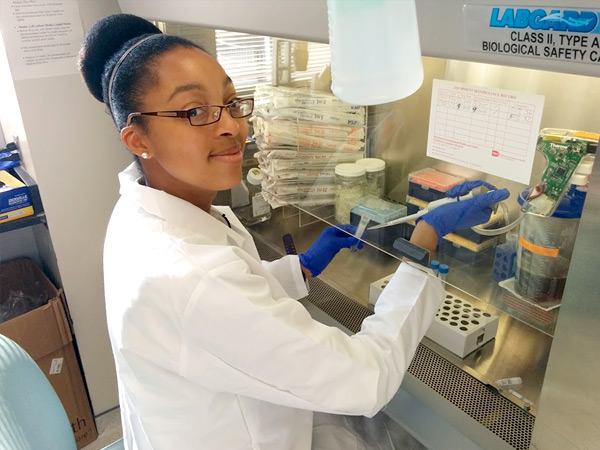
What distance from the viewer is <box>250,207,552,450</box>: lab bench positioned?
899mm

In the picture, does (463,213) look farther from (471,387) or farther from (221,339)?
(221,339)

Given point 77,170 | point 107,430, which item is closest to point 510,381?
point 77,170

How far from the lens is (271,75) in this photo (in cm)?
142

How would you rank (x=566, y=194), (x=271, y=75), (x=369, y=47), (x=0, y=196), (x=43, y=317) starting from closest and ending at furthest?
(x=369, y=47)
(x=566, y=194)
(x=271, y=75)
(x=0, y=196)
(x=43, y=317)

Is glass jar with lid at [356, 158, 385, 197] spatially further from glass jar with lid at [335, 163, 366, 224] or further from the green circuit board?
the green circuit board

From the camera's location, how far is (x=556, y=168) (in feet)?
2.45

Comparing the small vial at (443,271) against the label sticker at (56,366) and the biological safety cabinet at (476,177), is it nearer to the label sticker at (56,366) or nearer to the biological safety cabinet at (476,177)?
the biological safety cabinet at (476,177)

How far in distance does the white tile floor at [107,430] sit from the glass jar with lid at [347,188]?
1.48 metres

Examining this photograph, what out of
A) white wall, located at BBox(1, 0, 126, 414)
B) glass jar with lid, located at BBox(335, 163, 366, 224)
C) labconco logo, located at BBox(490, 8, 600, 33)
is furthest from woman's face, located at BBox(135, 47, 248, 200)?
white wall, located at BBox(1, 0, 126, 414)

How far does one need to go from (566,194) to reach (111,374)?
1892 millimetres

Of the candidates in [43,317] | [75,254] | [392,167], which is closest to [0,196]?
[75,254]

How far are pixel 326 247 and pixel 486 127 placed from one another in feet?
A: 1.85

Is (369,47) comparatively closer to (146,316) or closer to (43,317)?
(146,316)

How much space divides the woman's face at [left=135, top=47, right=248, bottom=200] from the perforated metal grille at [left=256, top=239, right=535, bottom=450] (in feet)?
1.82
